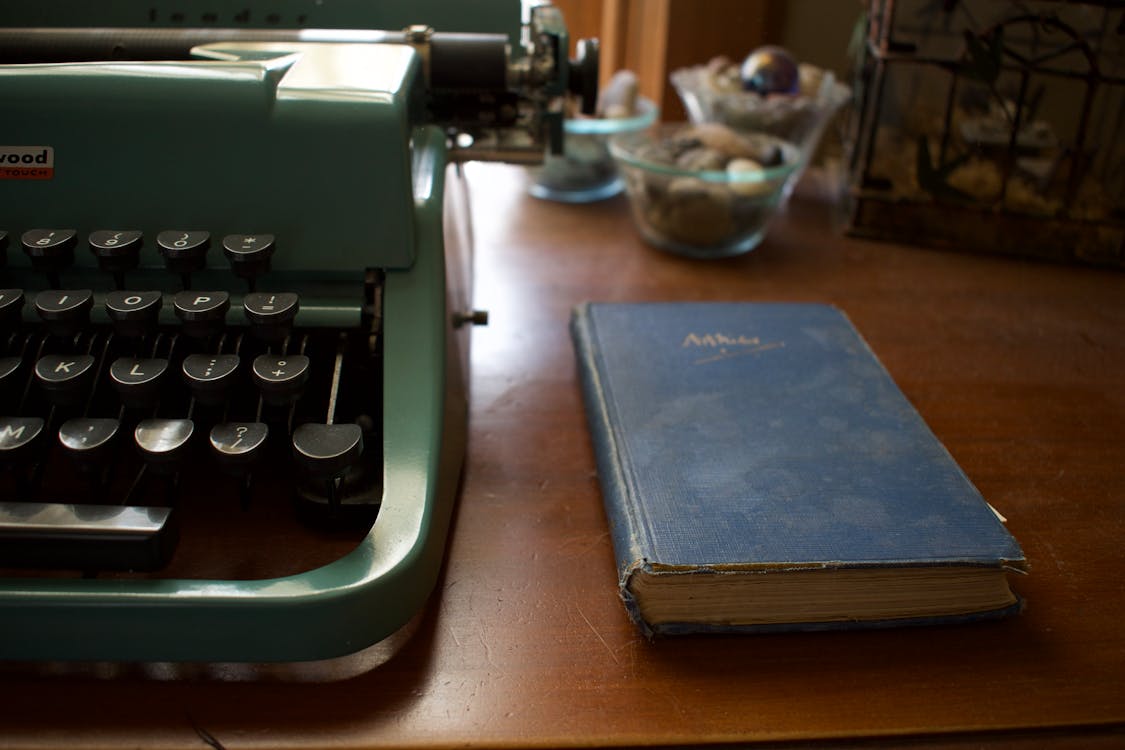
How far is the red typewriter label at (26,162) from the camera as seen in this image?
60cm

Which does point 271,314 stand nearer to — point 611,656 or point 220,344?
point 220,344

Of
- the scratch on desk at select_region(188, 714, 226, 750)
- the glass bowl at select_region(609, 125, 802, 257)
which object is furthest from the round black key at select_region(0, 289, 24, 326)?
the glass bowl at select_region(609, 125, 802, 257)

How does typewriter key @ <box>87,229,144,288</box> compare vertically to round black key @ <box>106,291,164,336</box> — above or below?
above

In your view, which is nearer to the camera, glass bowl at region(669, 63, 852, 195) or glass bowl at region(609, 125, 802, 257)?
glass bowl at region(609, 125, 802, 257)

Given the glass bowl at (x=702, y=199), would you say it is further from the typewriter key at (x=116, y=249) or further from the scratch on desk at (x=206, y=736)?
the scratch on desk at (x=206, y=736)

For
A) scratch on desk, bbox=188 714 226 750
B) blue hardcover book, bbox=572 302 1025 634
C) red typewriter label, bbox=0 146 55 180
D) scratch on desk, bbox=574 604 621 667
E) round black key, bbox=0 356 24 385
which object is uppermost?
red typewriter label, bbox=0 146 55 180

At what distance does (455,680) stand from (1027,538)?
0.41m

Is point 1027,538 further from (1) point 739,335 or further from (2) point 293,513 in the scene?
(2) point 293,513

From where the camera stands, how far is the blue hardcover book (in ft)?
1.74

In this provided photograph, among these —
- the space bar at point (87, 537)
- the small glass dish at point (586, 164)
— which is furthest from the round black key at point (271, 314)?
the small glass dish at point (586, 164)

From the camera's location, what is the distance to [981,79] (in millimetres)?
1015

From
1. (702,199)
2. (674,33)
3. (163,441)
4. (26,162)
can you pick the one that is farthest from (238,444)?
(674,33)

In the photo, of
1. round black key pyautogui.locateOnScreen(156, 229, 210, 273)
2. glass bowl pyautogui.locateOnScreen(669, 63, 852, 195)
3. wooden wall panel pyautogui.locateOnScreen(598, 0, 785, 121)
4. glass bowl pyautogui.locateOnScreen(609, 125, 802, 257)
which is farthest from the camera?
wooden wall panel pyautogui.locateOnScreen(598, 0, 785, 121)

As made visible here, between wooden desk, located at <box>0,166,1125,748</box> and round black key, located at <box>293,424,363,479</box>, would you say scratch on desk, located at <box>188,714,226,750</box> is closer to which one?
wooden desk, located at <box>0,166,1125,748</box>
